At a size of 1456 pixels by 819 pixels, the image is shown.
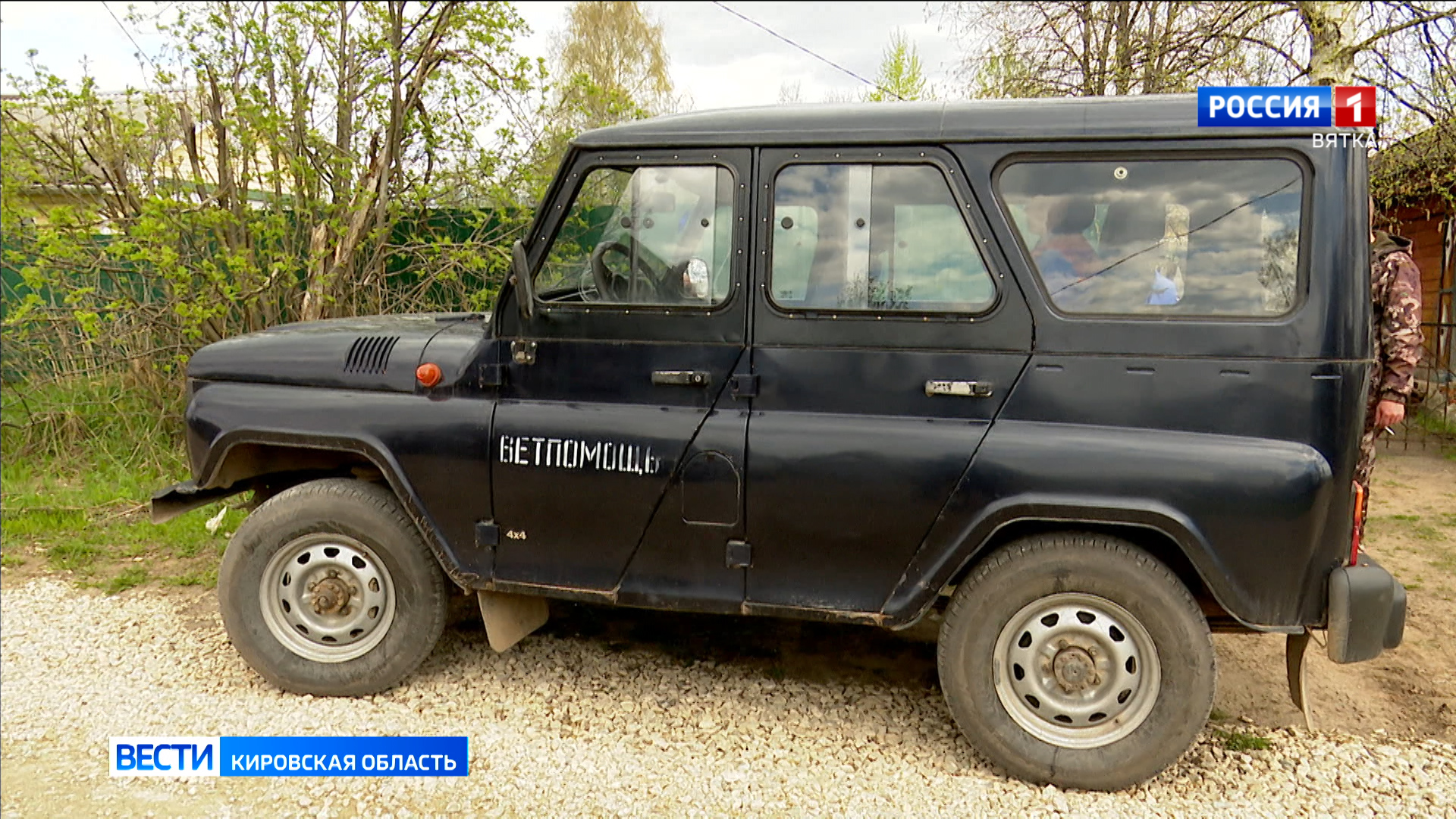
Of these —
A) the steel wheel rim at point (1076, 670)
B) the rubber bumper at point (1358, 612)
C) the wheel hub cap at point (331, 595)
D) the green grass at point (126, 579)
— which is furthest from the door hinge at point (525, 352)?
the green grass at point (126, 579)

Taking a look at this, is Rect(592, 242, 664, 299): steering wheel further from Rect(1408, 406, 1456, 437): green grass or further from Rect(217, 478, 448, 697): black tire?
Rect(1408, 406, 1456, 437): green grass

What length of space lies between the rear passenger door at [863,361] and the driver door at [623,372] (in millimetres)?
132

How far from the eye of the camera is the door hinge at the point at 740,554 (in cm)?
337

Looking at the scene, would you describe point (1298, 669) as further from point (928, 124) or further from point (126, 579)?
point (126, 579)

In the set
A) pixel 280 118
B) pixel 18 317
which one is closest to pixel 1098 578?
pixel 280 118

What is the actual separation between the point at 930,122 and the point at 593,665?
2654 millimetres

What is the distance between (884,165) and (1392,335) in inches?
87.8

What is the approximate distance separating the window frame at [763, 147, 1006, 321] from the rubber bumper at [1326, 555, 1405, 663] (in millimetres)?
1395

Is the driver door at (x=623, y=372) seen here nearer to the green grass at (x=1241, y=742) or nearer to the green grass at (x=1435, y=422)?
the green grass at (x=1241, y=742)

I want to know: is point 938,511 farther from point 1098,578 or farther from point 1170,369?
point 1170,369

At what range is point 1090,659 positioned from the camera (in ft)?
10.4

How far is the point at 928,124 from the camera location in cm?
322

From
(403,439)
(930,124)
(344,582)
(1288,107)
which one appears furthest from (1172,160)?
(344,582)

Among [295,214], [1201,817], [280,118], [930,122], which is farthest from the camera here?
[295,214]
